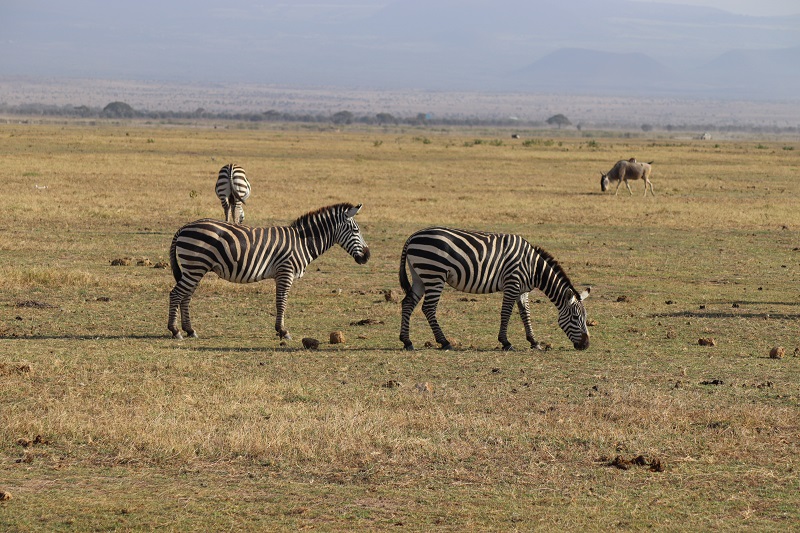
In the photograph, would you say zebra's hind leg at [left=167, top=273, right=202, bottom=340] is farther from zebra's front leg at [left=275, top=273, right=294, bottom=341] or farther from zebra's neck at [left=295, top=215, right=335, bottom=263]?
zebra's neck at [left=295, top=215, right=335, bottom=263]

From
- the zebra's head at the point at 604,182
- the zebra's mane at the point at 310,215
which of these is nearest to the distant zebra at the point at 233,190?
the zebra's mane at the point at 310,215

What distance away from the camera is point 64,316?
14859mm

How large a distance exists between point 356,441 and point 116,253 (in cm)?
1357

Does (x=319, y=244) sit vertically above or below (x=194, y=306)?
above

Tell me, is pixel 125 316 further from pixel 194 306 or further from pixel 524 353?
pixel 524 353

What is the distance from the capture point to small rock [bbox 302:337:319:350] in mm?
13125

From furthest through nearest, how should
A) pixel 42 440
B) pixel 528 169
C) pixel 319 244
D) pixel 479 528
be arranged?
pixel 528 169 → pixel 319 244 → pixel 42 440 → pixel 479 528

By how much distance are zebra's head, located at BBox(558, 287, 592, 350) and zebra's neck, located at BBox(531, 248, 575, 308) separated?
0.46 ft

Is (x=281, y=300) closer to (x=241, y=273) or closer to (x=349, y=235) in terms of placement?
(x=241, y=273)

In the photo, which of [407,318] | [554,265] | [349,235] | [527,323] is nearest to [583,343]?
[527,323]

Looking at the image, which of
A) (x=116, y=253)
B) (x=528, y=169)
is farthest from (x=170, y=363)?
(x=528, y=169)

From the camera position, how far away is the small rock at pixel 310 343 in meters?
13.1

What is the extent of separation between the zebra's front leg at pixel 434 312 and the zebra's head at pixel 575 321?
4.72ft

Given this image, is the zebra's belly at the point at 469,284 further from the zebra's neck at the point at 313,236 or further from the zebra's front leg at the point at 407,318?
the zebra's neck at the point at 313,236
